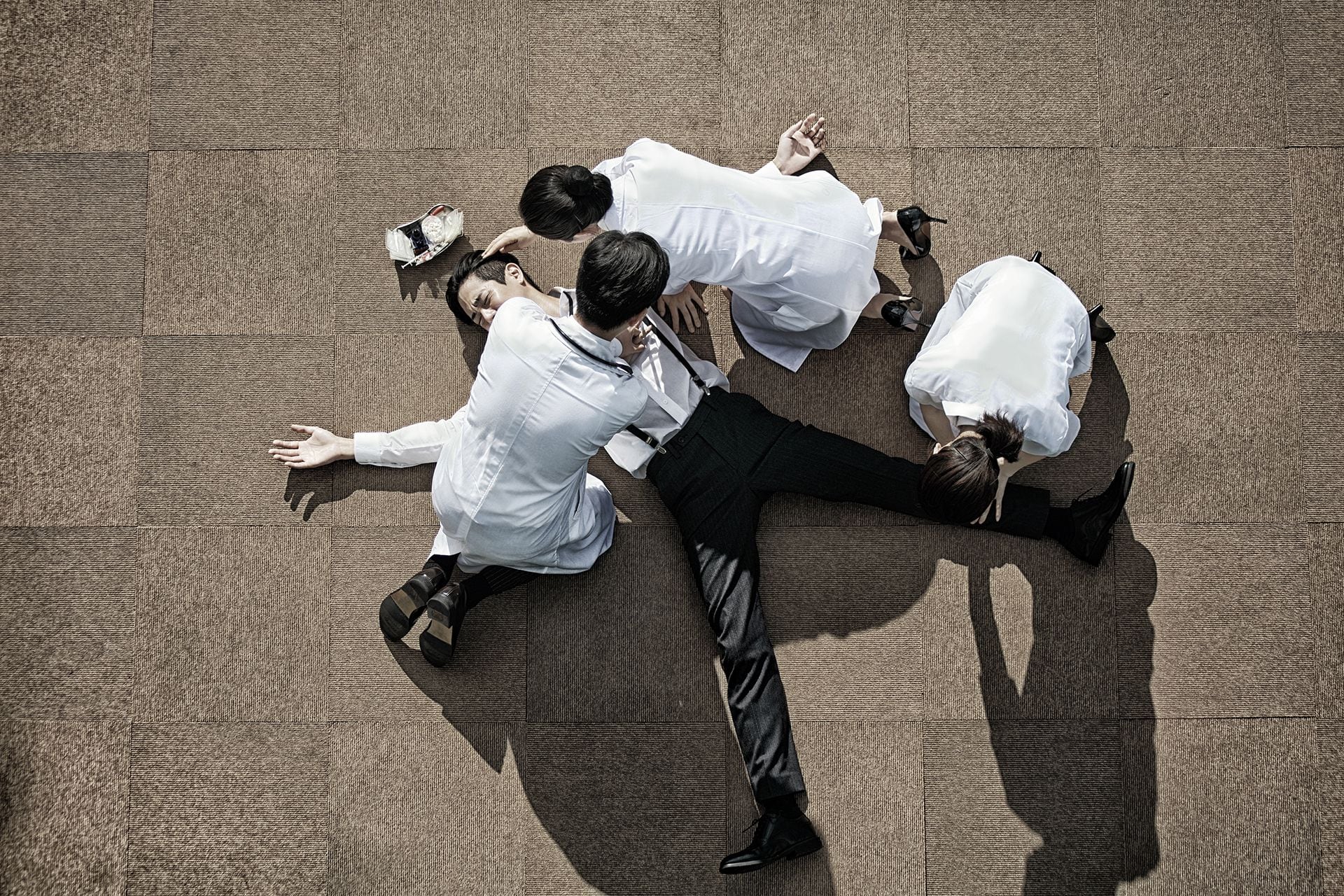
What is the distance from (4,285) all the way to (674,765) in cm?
260

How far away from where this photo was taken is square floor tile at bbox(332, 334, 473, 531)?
2.68 meters

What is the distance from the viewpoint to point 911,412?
104 inches

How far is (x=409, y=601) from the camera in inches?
97.5

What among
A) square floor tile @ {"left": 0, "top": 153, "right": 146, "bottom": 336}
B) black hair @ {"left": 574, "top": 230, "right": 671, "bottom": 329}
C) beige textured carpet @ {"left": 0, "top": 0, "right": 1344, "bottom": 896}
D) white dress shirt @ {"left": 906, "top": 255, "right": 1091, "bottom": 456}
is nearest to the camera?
black hair @ {"left": 574, "top": 230, "right": 671, "bottom": 329}

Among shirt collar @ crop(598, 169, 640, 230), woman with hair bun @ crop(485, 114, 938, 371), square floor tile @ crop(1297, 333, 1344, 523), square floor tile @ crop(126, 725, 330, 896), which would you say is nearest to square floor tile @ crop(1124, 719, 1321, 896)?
square floor tile @ crop(1297, 333, 1344, 523)

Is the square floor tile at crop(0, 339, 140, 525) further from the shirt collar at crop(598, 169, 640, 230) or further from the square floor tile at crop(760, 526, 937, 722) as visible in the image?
the square floor tile at crop(760, 526, 937, 722)

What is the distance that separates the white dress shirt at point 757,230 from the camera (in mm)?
2105

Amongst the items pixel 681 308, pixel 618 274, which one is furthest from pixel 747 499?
pixel 618 274

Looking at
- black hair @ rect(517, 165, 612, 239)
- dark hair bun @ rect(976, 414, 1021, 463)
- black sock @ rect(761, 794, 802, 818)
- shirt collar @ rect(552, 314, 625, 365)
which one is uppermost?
black hair @ rect(517, 165, 612, 239)

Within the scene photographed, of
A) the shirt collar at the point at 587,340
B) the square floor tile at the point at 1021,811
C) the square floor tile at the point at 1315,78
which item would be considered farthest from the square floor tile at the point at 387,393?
the square floor tile at the point at 1315,78

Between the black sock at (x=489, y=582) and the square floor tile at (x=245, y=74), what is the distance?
1475mm

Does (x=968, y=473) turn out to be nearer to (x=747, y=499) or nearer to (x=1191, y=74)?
(x=747, y=499)

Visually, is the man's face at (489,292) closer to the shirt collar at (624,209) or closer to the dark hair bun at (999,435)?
the shirt collar at (624,209)

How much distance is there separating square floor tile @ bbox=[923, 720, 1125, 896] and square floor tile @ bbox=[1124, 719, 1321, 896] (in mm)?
104
